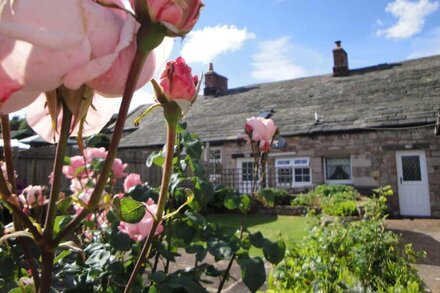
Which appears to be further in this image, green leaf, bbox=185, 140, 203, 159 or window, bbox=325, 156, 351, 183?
window, bbox=325, 156, 351, 183

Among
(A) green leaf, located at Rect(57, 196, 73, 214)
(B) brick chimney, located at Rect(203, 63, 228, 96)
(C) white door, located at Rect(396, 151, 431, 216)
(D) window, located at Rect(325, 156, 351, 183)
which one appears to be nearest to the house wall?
(C) white door, located at Rect(396, 151, 431, 216)

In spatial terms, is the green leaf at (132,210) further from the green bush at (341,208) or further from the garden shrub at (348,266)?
the green bush at (341,208)

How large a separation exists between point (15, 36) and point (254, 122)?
68.0 inches

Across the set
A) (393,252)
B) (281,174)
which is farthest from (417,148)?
(393,252)

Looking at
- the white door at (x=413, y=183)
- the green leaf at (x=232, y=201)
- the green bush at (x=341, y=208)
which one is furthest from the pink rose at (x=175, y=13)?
the white door at (x=413, y=183)

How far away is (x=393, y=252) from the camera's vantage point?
3.43 meters

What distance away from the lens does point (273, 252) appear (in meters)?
1.57

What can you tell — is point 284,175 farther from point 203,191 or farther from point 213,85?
point 203,191

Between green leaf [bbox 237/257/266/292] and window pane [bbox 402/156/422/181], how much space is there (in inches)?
482

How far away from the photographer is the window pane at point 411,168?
12.2m

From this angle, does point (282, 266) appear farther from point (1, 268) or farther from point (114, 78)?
point (114, 78)

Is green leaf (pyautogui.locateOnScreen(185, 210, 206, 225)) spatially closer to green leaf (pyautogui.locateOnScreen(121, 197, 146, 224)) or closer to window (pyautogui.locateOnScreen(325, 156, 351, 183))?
green leaf (pyautogui.locateOnScreen(121, 197, 146, 224))

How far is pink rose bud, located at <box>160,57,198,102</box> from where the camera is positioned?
70 cm

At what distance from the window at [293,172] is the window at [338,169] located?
66 centimetres
